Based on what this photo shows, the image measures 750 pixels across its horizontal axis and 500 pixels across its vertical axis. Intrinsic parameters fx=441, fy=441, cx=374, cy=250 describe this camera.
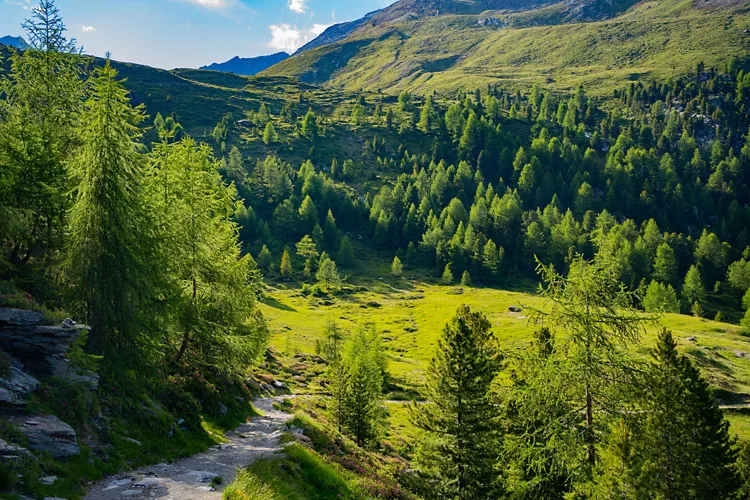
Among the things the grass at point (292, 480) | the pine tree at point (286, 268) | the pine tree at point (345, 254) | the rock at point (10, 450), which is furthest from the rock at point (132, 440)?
the pine tree at point (345, 254)

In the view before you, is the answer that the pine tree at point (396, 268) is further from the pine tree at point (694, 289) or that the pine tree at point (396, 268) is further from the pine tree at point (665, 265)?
the pine tree at point (694, 289)

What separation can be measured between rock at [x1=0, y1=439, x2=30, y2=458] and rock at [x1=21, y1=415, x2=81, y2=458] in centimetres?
75

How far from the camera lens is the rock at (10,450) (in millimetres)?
11652

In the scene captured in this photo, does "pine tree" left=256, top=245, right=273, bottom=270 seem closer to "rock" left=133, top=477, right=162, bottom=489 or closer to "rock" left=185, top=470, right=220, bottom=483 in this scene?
"rock" left=185, top=470, right=220, bottom=483

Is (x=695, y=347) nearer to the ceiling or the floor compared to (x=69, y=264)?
nearer to the floor

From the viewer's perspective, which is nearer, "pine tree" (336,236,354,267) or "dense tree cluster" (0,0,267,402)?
"dense tree cluster" (0,0,267,402)

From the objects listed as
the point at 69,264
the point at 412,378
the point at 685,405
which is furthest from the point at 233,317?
the point at 412,378

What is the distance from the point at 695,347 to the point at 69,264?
321ft

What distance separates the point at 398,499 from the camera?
75.6ft

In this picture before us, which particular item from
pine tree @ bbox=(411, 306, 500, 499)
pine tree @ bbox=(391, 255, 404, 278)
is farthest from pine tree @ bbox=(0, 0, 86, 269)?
pine tree @ bbox=(391, 255, 404, 278)

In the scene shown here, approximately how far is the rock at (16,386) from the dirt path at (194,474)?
3.64m

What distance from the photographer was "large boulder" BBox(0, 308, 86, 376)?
15.4 meters

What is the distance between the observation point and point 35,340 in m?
15.7

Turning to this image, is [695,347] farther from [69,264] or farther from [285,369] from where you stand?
[69,264]
